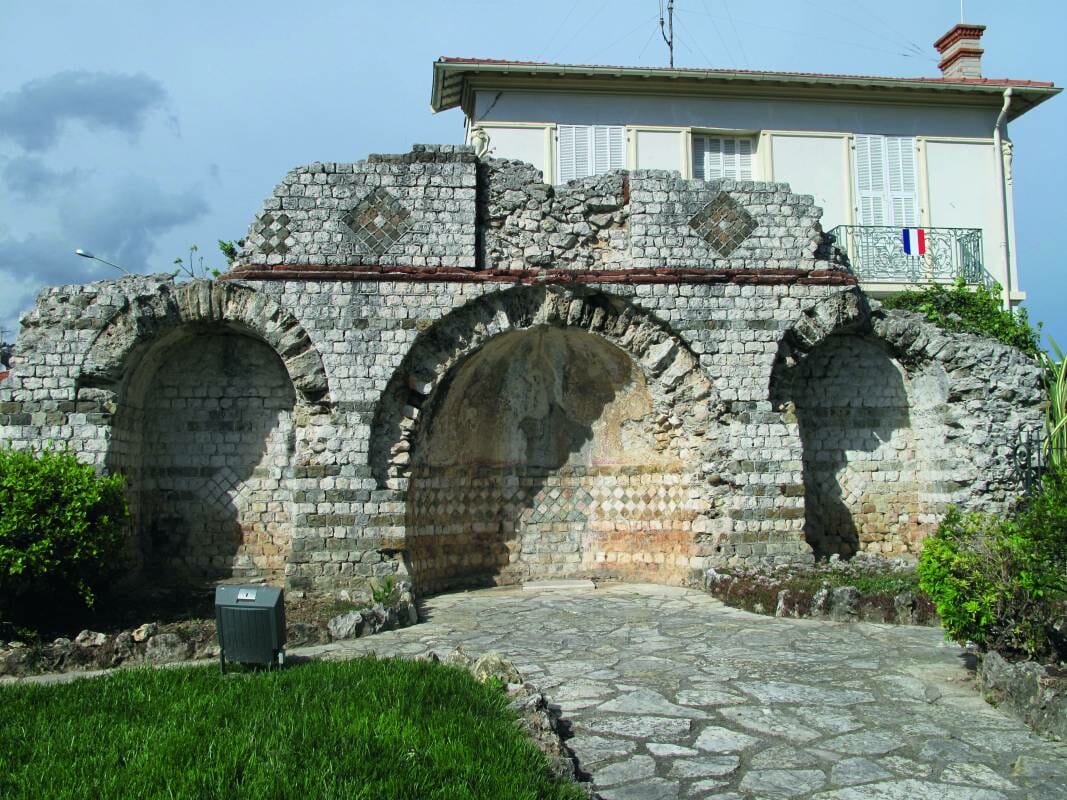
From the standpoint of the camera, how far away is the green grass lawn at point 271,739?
13.5ft

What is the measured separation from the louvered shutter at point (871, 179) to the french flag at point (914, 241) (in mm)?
463

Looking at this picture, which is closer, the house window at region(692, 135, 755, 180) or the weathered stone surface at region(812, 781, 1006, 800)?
the weathered stone surface at region(812, 781, 1006, 800)

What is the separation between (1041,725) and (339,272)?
26.2 ft

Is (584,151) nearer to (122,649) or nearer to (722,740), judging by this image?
(122,649)

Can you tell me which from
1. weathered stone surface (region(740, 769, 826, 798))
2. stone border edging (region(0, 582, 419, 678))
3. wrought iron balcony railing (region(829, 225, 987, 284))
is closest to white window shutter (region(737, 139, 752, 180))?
wrought iron balcony railing (region(829, 225, 987, 284))

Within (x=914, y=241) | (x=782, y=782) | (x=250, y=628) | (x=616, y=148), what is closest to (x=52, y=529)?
(x=250, y=628)

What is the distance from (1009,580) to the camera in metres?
6.36

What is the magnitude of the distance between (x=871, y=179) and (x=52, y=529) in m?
14.7

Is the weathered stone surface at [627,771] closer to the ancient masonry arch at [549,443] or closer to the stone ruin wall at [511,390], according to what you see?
the stone ruin wall at [511,390]

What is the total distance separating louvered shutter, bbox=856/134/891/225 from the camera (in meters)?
17.1

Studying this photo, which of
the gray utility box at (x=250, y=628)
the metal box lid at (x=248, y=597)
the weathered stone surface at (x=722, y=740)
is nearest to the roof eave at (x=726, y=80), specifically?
the metal box lid at (x=248, y=597)

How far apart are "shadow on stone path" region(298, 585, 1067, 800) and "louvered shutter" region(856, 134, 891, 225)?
10056 mm

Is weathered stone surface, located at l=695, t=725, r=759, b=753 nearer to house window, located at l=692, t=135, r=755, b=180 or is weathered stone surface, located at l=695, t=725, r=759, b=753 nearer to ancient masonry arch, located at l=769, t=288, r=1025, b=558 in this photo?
→ ancient masonry arch, located at l=769, t=288, r=1025, b=558

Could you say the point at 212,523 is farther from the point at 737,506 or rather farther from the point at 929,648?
the point at 929,648
